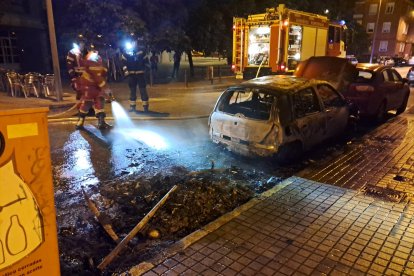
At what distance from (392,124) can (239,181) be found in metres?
6.08

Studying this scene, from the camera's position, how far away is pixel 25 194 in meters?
2.29

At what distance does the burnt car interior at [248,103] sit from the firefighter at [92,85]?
3.68m

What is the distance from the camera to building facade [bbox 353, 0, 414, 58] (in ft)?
181

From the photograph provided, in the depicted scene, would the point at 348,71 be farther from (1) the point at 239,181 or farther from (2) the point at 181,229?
(2) the point at 181,229

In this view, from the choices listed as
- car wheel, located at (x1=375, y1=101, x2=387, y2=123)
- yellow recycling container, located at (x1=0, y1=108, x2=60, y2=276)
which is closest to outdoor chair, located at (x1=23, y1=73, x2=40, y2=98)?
car wheel, located at (x1=375, y1=101, x2=387, y2=123)

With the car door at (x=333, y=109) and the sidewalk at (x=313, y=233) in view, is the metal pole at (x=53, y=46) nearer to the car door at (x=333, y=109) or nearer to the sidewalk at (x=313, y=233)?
the car door at (x=333, y=109)

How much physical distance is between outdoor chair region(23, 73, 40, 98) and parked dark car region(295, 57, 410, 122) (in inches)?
364

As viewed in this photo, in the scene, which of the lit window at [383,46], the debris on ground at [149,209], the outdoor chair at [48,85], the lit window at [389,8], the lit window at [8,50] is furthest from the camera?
the lit window at [383,46]

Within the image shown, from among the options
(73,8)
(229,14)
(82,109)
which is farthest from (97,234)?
(229,14)

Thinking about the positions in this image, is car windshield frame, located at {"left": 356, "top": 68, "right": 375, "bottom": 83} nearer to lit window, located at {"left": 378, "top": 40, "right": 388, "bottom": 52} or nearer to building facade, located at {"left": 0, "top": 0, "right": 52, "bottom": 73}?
building facade, located at {"left": 0, "top": 0, "right": 52, "bottom": 73}

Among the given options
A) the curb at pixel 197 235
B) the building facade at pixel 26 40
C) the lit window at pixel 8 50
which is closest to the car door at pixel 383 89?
the curb at pixel 197 235

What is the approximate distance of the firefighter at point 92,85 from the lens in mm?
8602

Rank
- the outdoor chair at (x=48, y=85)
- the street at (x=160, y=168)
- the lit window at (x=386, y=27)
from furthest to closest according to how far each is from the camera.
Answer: the lit window at (x=386, y=27) < the outdoor chair at (x=48, y=85) < the street at (x=160, y=168)

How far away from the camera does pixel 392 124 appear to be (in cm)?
949
